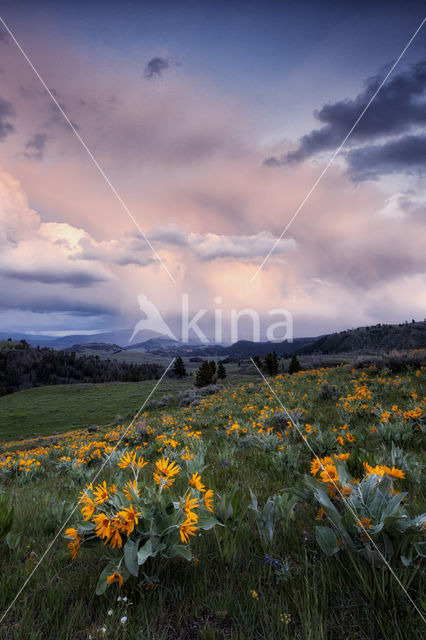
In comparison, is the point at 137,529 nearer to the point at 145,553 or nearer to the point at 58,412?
the point at 145,553

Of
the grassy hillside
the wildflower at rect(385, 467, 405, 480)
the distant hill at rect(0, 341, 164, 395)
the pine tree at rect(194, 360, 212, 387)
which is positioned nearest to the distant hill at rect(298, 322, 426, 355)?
the pine tree at rect(194, 360, 212, 387)

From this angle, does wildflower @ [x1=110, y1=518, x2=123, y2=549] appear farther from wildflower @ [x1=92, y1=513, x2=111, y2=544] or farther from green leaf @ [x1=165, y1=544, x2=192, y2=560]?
green leaf @ [x1=165, y1=544, x2=192, y2=560]

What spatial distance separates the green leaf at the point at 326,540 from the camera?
1655 mm

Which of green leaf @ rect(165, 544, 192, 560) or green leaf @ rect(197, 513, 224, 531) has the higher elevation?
green leaf @ rect(197, 513, 224, 531)

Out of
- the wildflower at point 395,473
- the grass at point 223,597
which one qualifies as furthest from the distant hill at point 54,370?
the wildflower at point 395,473

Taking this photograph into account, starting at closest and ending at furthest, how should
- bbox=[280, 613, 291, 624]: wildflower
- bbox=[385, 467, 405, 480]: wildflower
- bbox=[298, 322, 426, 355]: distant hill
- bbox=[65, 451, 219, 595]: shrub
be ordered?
bbox=[280, 613, 291, 624]: wildflower
bbox=[65, 451, 219, 595]: shrub
bbox=[385, 467, 405, 480]: wildflower
bbox=[298, 322, 426, 355]: distant hill

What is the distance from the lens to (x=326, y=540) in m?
1.70

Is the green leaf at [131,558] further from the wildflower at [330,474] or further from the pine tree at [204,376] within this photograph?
the pine tree at [204,376]

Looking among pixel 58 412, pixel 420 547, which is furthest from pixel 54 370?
pixel 420 547

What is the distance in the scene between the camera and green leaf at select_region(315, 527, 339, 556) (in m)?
1.66

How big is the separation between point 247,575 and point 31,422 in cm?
5422

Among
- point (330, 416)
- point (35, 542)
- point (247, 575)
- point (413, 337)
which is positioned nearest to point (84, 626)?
point (247, 575)

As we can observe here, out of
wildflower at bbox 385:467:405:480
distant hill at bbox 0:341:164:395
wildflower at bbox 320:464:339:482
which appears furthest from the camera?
distant hill at bbox 0:341:164:395

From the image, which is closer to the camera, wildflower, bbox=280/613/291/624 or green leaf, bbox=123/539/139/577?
wildflower, bbox=280/613/291/624
